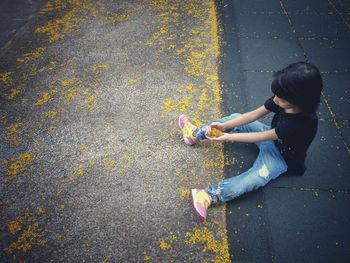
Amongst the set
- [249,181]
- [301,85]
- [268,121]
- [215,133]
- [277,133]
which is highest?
[301,85]

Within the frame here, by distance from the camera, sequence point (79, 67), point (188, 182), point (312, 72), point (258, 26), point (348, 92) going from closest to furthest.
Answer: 1. point (312, 72)
2. point (188, 182)
3. point (348, 92)
4. point (79, 67)
5. point (258, 26)

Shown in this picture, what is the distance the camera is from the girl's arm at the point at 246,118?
2.63 metres

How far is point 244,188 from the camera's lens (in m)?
2.46

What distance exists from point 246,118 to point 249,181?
65cm

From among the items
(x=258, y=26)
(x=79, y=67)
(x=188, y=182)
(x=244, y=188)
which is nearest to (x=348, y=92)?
(x=258, y=26)

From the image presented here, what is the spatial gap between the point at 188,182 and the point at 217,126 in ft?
2.16

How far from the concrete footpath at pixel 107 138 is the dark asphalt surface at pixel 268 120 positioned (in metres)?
0.22

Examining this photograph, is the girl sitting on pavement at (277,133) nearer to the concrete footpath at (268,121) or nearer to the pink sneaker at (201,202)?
the pink sneaker at (201,202)

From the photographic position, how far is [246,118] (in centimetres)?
272

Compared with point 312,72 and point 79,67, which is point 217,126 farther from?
point 79,67

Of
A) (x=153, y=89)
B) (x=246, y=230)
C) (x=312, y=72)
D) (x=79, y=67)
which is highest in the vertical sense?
(x=312, y=72)

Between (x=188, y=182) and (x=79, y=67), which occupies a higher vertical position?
(x=79, y=67)

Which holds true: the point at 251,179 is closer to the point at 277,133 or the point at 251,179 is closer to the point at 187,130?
the point at 277,133

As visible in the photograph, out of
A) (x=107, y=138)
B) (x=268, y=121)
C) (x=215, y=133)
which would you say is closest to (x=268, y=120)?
(x=268, y=121)
